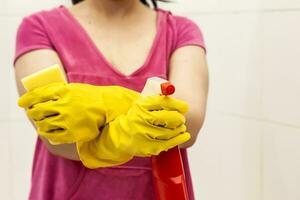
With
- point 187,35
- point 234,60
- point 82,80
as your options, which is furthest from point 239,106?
point 82,80

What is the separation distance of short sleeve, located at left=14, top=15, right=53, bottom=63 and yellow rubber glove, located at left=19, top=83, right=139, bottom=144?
7.1 inches

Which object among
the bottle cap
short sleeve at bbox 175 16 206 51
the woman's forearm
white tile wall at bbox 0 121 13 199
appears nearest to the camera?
the bottle cap

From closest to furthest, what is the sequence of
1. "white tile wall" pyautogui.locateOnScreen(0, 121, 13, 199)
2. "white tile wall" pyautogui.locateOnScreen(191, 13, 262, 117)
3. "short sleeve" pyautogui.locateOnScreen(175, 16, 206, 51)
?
"short sleeve" pyautogui.locateOnScreen(175, 16, 206, 51), "white tile wall" pyautogui.locateOnScreen(191, 13, 262, 117), "white tile wall" pyautogui.locateOnScreen(0, 121, 13, 199)

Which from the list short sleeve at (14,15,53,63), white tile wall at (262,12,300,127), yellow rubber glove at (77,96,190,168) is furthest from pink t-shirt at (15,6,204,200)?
white tile wall at (262,12,300,127)

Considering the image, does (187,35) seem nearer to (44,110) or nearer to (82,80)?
(82,80)

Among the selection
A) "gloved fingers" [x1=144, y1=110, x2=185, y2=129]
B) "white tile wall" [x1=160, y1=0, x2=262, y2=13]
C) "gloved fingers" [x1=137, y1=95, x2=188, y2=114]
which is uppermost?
"white tile wall" [x1=160, y1=0, x2=262, y2=13]

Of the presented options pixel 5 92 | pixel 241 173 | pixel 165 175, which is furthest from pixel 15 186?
pixel 165 175

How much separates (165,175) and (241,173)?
535 mm

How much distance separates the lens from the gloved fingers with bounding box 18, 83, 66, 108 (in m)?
0.52

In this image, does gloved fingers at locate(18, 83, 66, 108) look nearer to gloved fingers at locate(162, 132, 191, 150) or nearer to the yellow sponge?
the yellow sponge

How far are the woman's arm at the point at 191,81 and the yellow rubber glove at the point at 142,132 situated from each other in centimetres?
13

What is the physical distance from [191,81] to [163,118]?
0.65ft

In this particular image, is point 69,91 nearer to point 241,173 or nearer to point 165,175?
point 165,175

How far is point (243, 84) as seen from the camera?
3.45ft
